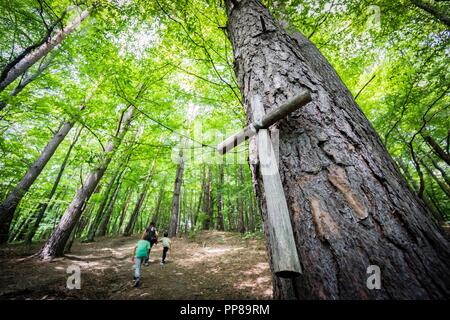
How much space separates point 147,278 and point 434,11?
11.6 m

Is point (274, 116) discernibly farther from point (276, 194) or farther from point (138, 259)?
point (138, 259)

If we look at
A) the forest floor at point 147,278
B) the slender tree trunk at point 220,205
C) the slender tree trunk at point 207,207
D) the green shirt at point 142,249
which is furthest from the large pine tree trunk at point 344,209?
the slender tree trunk at point 207,207

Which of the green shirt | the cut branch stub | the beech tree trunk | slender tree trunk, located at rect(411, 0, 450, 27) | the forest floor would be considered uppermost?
slender tree trunk, located at rect(411, 0, 450, 27)

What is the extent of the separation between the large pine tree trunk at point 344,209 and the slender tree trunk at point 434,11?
19.2ft

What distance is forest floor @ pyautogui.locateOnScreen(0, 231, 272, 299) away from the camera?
15.9ft

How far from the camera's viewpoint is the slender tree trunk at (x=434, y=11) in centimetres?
462

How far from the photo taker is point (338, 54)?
16.1ft

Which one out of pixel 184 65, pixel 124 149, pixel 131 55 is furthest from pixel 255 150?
pixel 131 55

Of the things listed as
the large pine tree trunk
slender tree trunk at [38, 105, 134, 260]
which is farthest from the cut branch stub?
slender tree trunk at [38, 105, 134, 260]

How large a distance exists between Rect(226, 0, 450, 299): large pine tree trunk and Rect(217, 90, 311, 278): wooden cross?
11cm

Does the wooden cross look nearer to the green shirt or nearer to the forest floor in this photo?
the forest floor

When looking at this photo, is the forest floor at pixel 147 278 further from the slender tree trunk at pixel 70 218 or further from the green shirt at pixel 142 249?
the green shirt at pixel 142 249
